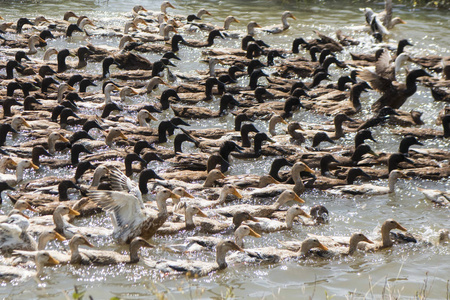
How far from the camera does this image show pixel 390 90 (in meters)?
16.2

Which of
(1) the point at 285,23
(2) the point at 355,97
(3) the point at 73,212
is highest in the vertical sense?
(1) the point at 285,23

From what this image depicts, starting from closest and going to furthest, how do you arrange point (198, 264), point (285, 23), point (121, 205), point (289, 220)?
1. point (198, 264)
2. point (121, 205)
3. point (289, 220)
4. point (285, 23)

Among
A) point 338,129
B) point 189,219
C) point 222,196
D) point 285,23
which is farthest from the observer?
point 285,23

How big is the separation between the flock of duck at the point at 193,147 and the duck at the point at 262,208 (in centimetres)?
2

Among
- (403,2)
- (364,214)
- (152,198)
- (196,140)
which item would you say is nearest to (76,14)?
(403,2)

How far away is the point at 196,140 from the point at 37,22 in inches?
487

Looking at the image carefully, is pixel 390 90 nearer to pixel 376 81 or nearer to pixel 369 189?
pixel 376 81

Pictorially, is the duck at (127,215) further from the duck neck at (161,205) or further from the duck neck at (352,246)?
the duck neck at (352,246)

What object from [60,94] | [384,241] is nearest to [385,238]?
[384,241]

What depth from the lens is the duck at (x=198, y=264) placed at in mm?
Result: 9109

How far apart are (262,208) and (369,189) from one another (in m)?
2.06

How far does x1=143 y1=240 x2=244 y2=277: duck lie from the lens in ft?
29.9

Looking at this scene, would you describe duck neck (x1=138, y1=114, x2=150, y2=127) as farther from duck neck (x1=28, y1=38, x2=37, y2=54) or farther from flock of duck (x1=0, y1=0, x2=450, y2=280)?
duck neck (x1=28, y1=38, x2=37, y2=54)

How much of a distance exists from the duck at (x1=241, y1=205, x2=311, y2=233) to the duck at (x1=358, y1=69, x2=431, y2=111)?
20.4 ft
